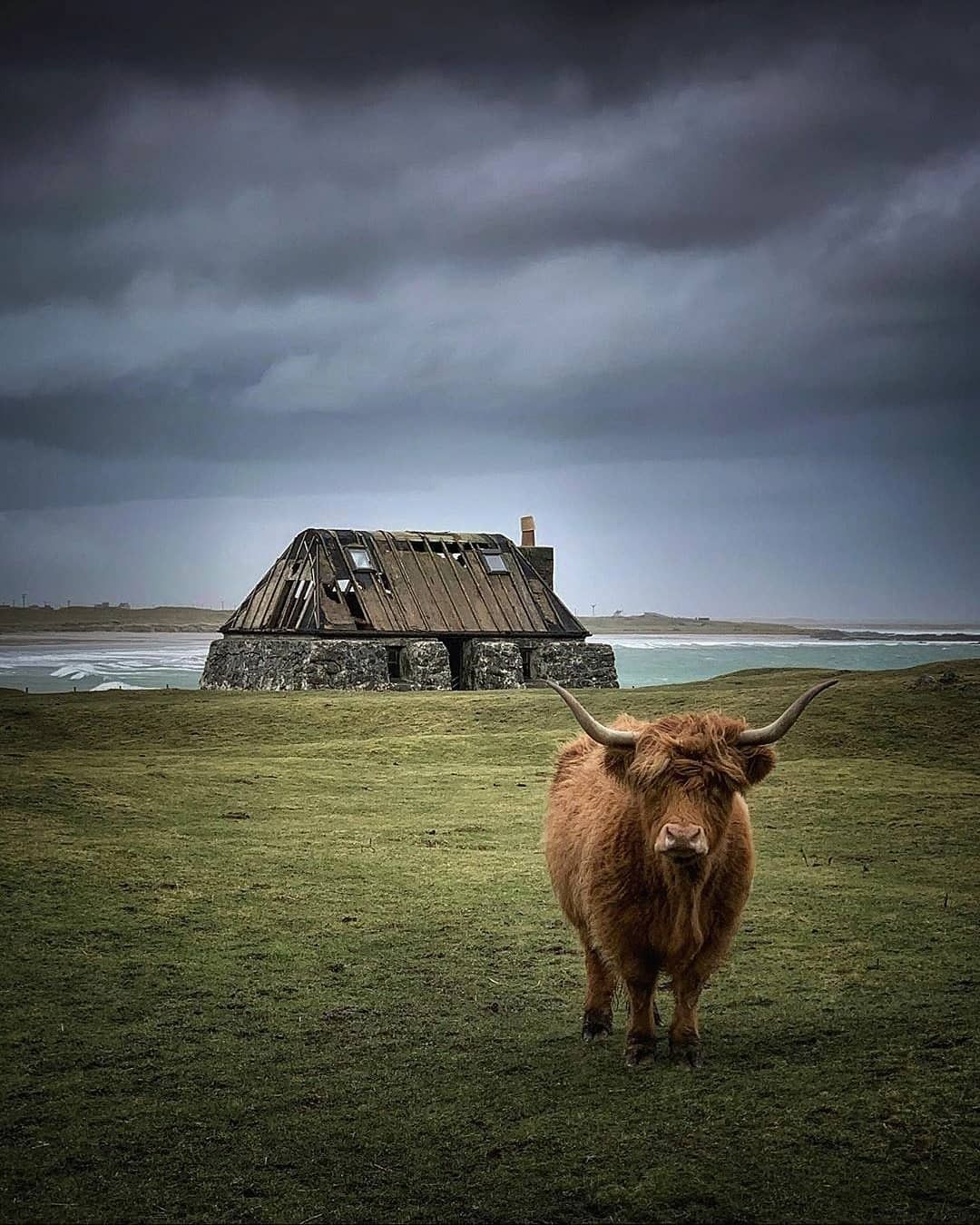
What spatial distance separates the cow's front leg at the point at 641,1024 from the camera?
20.5ft

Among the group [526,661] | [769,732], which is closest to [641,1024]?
[769,732]

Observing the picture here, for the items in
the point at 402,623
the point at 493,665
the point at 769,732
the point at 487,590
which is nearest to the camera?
the point at 769,732

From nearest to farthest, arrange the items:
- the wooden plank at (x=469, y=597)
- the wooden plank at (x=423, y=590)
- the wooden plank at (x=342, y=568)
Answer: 1. the wooden plank at (x=342, y=568)
2. the wooden plank at (x=423, y=590)
3. the wooden plank at (x=469, y=597)

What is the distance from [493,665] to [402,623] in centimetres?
316

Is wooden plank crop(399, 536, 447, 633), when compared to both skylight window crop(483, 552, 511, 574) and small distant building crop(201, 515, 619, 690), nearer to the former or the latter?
small distant building crop(201, 515, 619, 690)

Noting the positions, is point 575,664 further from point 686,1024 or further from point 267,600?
point 686,1024

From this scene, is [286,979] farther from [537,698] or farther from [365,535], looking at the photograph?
[365,535]

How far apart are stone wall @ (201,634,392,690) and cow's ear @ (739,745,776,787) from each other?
26.4 m

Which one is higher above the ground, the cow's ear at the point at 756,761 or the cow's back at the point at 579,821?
the cow's ear at the point at 756,761

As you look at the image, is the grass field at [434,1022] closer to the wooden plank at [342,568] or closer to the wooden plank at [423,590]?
the wooden plank at [342,568]

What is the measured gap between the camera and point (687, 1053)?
6.16m

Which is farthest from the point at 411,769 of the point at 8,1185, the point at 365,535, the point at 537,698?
the point at 365,535

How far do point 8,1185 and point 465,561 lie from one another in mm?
34691

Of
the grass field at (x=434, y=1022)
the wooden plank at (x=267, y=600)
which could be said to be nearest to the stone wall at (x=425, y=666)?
the wooden plank at (x=267, y=600)
